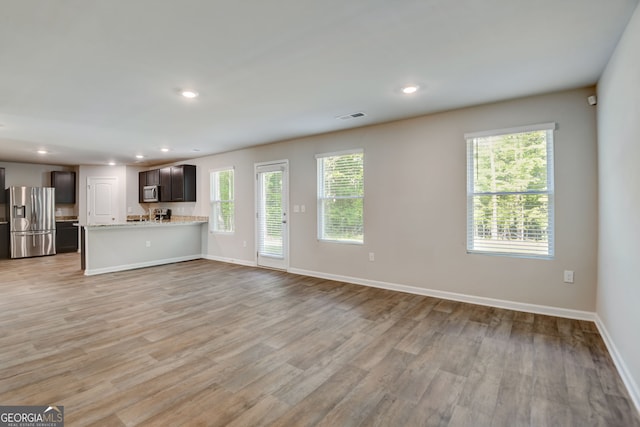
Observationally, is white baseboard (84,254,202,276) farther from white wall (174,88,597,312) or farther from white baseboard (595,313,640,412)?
white baseboard (595,313,640,412)

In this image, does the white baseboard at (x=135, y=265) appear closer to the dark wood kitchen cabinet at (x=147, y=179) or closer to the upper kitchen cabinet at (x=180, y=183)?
the upper kitchen cabinet at (x=180, y=183)

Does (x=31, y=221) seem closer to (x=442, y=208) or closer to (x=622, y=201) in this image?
(x=442, y=208)

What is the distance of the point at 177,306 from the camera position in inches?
147

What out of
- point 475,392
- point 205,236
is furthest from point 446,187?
point 205,236

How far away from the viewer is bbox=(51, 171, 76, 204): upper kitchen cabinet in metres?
8.13

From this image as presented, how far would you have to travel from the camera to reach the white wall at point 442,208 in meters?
3.19

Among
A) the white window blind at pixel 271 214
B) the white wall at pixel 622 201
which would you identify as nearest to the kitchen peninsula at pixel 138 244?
the white window blind at pixel 271 214

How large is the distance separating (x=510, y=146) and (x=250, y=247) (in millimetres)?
4824

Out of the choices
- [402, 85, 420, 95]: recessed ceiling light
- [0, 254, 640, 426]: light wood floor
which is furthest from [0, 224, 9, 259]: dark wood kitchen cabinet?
[402, 85, 420, 95]: recessed ceiling light

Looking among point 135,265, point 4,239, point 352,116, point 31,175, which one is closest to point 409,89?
point 352,116

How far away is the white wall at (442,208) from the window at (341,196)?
0.45 feet

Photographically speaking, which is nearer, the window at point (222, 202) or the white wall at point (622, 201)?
the white wall at point (622, 201)

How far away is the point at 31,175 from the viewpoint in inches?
314

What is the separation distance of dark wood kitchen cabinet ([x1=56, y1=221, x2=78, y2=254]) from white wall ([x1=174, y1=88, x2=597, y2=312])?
667 centimetres
